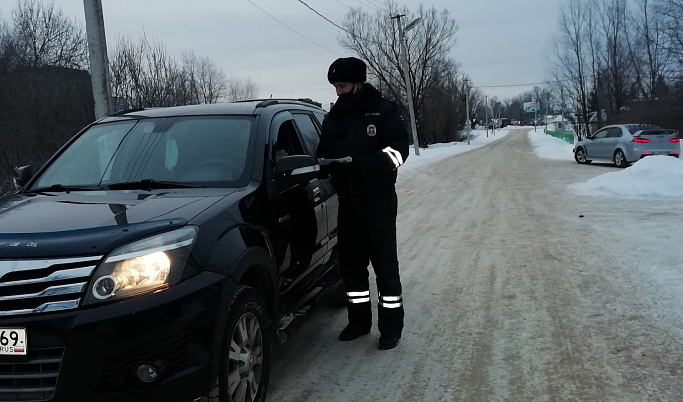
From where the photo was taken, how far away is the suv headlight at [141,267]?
2.26 meters

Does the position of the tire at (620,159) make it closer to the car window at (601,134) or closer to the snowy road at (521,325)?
the car window at (601,134)

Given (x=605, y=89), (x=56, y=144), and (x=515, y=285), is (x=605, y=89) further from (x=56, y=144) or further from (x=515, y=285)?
(x=515, y=285)

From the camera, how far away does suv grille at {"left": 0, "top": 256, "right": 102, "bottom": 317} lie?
7.23 feet

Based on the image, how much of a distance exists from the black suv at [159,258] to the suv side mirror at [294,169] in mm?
10

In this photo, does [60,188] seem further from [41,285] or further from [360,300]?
[360,300]

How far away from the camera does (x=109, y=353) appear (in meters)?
2.19

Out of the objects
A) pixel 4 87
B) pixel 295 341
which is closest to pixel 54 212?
pixel 295 341

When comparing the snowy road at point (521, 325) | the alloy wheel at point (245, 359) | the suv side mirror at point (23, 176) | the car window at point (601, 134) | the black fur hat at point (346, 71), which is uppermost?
the black fur hat at point (346, 71)

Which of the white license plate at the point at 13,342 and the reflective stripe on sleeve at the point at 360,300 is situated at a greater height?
the white license plate at the point at 13,342

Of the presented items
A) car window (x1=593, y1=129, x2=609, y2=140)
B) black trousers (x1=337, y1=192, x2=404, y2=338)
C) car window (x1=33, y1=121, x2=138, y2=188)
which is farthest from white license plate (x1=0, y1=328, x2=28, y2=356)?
car window (x1=593, y1=129, x2=609, y2=140)

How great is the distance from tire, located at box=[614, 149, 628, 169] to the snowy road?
11425 millimetres

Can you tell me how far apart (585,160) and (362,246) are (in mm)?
20250

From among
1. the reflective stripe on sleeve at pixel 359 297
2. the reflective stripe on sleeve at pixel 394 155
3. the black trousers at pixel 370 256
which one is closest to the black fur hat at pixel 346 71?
the reflective stripe on sleeve at pixel 394 155

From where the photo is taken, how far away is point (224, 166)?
11.5 ft
